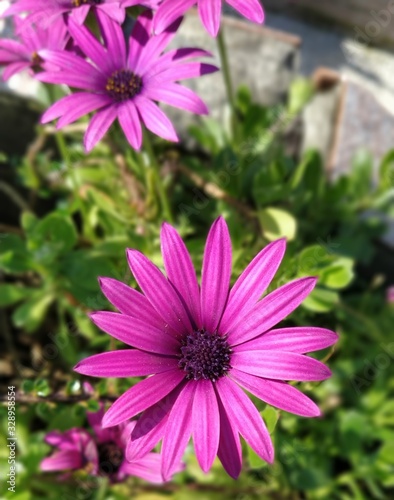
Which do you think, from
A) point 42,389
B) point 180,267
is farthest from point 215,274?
point 42,389

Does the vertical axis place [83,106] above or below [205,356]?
above

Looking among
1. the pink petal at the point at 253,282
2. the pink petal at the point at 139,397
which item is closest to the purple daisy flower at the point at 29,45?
the pink petal at the point at 253,282

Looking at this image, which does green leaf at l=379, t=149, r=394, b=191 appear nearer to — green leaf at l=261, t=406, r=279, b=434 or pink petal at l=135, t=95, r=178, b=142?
pink petal at l=135, t=95, r=178, b=142

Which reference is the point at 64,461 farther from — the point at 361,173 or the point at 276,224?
the point at 361,173

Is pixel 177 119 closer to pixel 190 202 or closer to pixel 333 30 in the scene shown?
pixel 190 202

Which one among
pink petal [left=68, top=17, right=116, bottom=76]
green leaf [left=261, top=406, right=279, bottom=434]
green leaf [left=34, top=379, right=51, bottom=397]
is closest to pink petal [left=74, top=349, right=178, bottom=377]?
green leaf [left=261, top=406, right=279, bottom=434]
